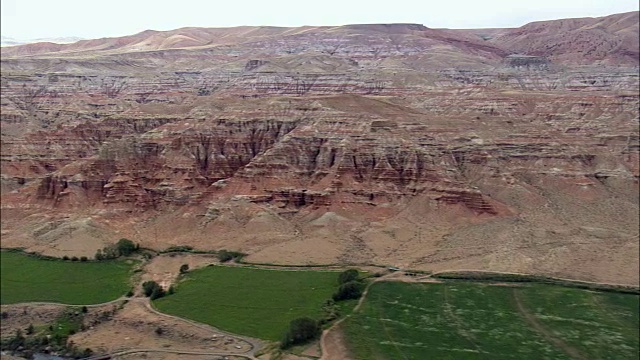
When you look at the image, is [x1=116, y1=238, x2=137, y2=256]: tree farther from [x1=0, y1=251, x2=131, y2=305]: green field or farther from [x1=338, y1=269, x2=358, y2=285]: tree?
[x1=338, y1=269, x2=358, y2=285]: tree

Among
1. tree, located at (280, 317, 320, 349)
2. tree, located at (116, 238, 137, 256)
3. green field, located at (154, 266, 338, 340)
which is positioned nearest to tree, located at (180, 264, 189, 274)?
green field, located at (154, 266, 338, 340)

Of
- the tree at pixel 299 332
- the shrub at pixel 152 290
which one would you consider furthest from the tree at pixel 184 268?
the tree at pixel 299 332

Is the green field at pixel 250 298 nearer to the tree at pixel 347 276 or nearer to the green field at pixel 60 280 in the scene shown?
the tree at pixel 347 276

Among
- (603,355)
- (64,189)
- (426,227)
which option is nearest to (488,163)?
(426,227)

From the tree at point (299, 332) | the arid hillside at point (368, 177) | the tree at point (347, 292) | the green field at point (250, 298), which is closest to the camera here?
the tree at point (299, 332)

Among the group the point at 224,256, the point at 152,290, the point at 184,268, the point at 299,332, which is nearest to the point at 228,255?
the point at 224,256

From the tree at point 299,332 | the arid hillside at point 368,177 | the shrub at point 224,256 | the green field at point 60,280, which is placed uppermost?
the arid hillside at point 368,177

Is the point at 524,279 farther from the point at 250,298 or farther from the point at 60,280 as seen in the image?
the point at 60,280
